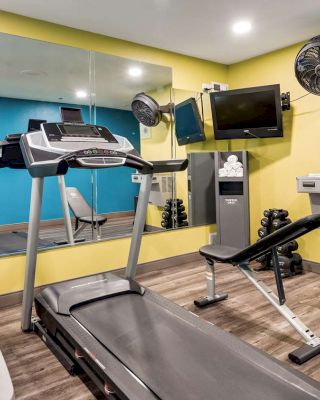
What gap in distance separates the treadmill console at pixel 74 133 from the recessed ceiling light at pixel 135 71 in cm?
145

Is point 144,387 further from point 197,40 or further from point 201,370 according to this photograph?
point 197,40

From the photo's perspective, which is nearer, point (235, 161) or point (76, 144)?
point (76, 144)

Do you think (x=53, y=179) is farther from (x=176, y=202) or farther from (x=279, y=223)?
(x=279, y=223)

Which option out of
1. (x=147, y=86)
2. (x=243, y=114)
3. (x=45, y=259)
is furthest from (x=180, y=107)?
(x=45, y=259)

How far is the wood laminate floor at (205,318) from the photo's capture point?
6.66 feet

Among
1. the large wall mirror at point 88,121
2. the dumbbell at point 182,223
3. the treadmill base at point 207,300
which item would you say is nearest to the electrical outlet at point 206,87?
the large wall mirror at point 88,121

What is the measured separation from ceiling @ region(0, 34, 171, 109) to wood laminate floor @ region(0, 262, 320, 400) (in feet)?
6.75

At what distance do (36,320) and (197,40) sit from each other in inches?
130

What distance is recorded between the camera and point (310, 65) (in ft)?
9.71

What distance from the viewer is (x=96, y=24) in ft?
11.1

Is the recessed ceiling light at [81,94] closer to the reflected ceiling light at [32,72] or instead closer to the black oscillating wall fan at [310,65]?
the reflected ceiling light at [32,72]

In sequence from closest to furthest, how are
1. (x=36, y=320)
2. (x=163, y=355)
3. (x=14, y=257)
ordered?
(x=163, y=355) < (x=36, y=320) < (x=14, y=257)

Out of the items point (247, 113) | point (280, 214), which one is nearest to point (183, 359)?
point (280, 214)

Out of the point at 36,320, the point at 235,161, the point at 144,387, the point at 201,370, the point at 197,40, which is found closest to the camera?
the point at 144,387
